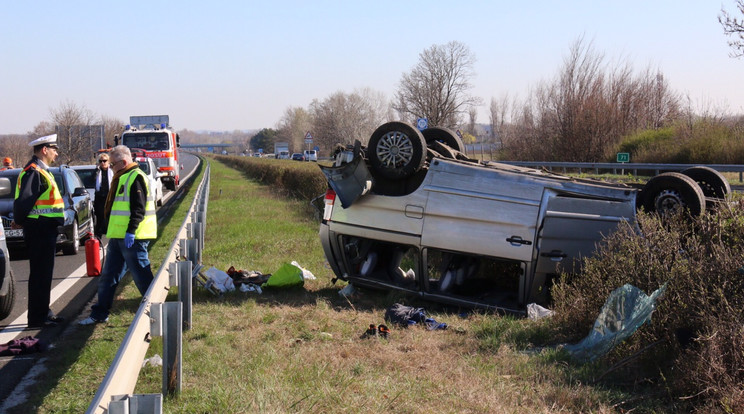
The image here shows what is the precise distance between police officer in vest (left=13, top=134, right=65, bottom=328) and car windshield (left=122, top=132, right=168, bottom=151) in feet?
80.0

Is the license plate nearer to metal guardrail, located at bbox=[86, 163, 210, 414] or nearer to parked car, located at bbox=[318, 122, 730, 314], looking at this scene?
metal guardrail, located at bbox=[86, 163, 210, 414]

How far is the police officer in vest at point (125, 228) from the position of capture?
7457 mm

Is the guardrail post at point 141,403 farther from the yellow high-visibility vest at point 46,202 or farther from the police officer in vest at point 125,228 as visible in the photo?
the yellow high-visibility vest at point 46,202

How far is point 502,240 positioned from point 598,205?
→ 972 millimetres

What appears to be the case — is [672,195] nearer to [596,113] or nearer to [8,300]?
[8,300]

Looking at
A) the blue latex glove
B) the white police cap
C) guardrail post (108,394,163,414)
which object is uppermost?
the white police cap

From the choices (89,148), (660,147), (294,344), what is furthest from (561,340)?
(89,148)

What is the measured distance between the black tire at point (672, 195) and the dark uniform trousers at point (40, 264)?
6004mm

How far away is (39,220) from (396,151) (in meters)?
3.76

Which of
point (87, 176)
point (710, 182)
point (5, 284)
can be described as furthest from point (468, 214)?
point (87, 176)

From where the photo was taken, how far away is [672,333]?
5168 mm

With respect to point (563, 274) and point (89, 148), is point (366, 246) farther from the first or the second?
point (89, 148)

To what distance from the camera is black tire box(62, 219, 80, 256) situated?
12.7 m

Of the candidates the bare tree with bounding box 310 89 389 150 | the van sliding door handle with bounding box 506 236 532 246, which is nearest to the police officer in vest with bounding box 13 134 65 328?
the van sliding door handle with bounding box 506 236 532 246
